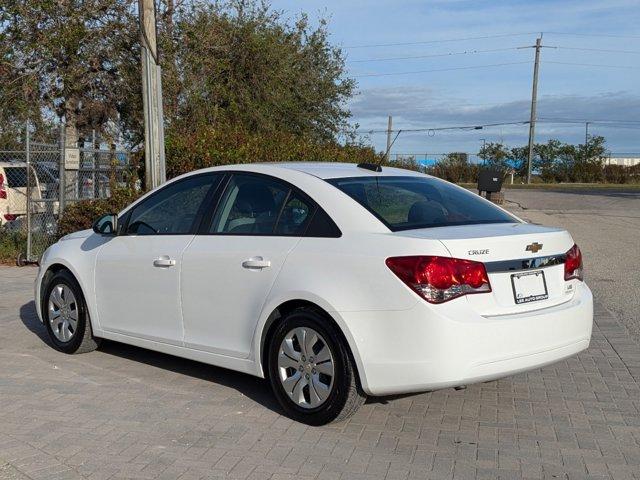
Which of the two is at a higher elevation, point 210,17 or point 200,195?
point 210,17

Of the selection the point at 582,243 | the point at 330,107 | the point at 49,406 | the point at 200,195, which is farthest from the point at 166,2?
the point at 49,406

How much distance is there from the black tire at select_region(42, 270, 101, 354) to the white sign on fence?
5.67 m

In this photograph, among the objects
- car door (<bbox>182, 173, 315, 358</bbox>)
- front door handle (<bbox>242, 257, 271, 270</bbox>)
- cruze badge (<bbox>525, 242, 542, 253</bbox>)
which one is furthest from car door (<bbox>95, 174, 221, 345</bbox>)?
cruze badge (<bbox>525, 242, 542, 253</bbox>)

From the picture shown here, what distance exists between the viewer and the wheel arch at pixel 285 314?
196 inches

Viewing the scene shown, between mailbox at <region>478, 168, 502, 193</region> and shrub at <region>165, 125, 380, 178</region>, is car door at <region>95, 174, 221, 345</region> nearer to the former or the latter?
shrub at <region>165, 125, 380, 178</region>

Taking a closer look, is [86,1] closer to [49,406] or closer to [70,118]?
[70,118]

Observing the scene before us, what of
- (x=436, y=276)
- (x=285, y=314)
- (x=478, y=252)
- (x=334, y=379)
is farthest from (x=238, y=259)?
(x=478, y=252)

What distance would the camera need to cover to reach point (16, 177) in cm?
1502

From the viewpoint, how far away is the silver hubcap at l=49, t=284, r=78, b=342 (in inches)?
281

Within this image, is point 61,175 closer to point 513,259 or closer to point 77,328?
point 77,328

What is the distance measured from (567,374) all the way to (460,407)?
1.29m

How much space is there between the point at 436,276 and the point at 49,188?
11801mm

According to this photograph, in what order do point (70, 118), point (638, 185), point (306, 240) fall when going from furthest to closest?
point (638, 185) < point (70, 118) < point (306, 240)

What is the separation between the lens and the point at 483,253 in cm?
493
